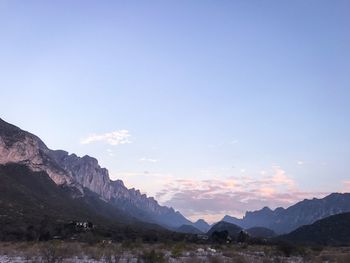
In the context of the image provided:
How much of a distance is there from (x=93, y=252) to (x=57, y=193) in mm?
155799

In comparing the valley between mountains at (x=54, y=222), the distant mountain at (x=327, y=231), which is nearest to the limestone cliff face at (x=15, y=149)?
the valley between mountains at (x=54, y=222)

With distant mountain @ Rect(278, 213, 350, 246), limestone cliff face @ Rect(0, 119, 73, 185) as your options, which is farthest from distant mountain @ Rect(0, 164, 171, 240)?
distant mountain @ Rect(278, 213, 350, 246)

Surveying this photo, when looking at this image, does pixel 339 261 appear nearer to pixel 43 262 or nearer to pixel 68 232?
pixel 43 262

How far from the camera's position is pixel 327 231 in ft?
444

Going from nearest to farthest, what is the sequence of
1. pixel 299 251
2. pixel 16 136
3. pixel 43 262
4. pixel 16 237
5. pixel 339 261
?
pixel 43 262
pixel 339 261
pixel 299 251
pixel 16 237
pixel 16 136

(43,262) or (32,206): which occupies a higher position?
(32,206)

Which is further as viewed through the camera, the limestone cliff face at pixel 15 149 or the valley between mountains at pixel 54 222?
the limestone cliff face at pixel 15 149

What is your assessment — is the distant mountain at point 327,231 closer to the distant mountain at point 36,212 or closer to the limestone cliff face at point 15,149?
the distant mountain at point 36,212

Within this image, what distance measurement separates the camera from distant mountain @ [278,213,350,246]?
125125 millimetres

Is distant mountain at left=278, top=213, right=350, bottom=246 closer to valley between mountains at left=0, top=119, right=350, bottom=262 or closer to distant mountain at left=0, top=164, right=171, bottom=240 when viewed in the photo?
valley between mountains at left=0, top=119, right=350, bottom=262

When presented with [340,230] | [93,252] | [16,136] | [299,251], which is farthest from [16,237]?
[16,136]

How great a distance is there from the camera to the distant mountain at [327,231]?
411 ft

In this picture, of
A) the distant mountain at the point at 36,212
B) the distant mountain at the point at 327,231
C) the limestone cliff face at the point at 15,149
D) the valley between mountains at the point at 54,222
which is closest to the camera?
the valley between mountains at the point at 54,222

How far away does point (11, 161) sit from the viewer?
577 feet
